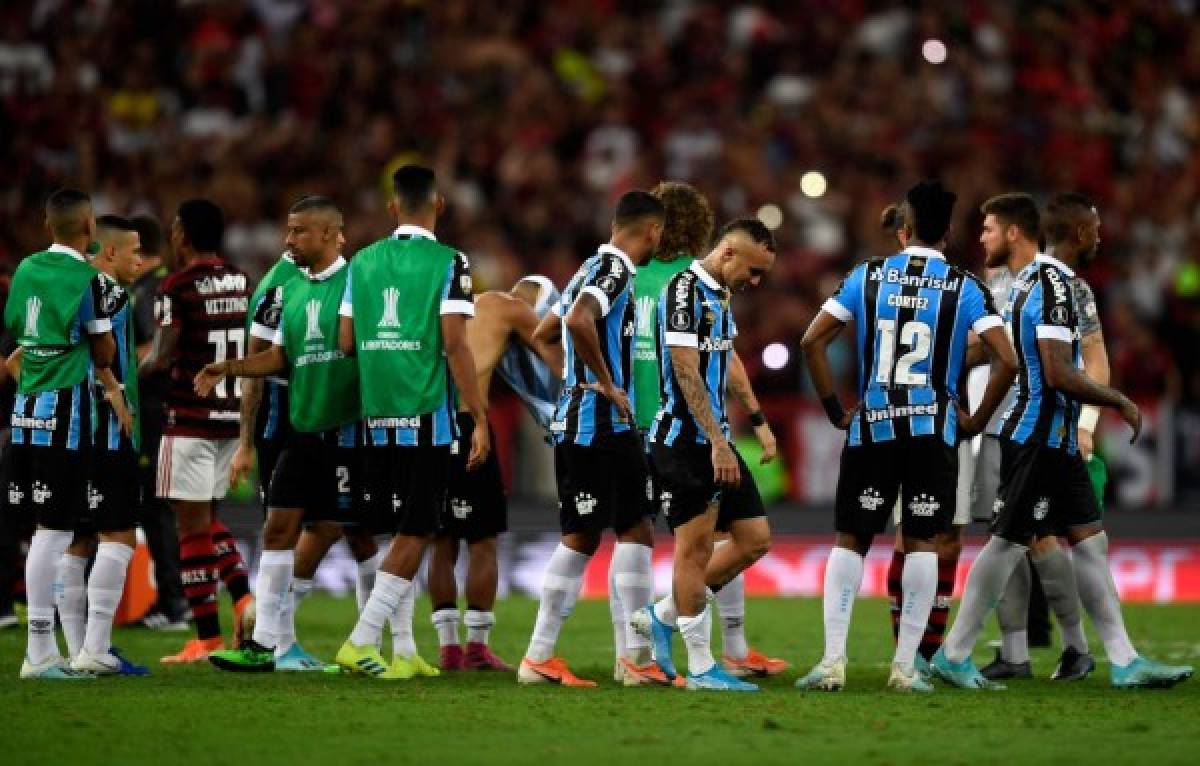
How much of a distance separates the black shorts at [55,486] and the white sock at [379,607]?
1.62 m

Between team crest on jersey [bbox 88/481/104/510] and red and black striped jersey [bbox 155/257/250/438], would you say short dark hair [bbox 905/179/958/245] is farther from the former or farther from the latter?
team crest on jersey [bbox 88/481/104/510]

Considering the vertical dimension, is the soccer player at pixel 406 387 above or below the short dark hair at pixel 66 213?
below

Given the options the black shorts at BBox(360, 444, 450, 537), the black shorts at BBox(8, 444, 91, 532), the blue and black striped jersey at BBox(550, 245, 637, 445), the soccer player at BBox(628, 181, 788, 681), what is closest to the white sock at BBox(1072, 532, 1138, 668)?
the soccer player at BBox(628, 181, 788, 681)

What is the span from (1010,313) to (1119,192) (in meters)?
13.2

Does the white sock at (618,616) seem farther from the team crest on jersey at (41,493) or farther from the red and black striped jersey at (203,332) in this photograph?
the team crest on jersey at (41,493)

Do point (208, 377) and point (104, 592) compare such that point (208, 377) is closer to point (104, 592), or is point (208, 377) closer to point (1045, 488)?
point (104, 592)

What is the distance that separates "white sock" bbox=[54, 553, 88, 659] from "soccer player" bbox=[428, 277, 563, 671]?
1.99 metres

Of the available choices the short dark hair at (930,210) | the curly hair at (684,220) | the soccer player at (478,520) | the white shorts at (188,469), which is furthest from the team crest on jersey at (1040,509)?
the white shorts at (188,469)

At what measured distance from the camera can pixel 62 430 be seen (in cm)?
1061

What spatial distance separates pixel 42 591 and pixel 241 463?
1.28 m

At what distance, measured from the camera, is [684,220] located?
11250 mm

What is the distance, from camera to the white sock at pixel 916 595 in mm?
10008

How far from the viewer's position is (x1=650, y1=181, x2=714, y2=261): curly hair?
11.2 meters

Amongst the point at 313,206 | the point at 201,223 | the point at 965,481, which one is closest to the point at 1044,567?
the point at 965,481
